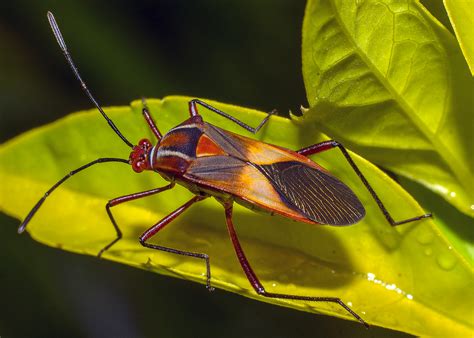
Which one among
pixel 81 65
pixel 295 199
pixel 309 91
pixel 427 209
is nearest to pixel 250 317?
pixel 295 199

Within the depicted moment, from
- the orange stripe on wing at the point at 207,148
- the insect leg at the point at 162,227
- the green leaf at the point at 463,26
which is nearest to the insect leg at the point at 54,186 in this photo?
the insect leg at the point at 162,227

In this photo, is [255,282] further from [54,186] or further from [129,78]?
[129,78]

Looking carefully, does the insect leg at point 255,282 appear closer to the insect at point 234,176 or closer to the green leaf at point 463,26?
the insect at point 234,176

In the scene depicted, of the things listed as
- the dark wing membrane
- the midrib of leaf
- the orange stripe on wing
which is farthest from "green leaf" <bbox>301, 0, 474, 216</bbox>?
the orange stripe on wing

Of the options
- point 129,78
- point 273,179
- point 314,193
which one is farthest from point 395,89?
point 129,78

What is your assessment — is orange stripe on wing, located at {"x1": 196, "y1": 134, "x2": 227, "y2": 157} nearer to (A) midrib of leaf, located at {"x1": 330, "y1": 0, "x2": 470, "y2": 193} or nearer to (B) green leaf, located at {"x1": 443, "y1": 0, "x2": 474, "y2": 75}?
(A) midrib of leaf, located at {"x1": 330, "y1": 0, "x2": 470, "y2": 193}

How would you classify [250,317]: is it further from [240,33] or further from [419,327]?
[240,33]

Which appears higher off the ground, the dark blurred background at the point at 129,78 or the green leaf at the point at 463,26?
the green leaf at the point at 463,26
